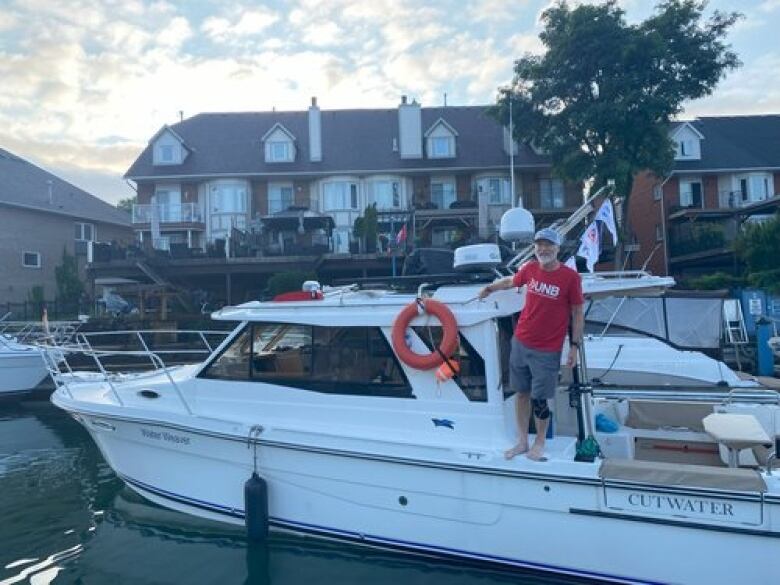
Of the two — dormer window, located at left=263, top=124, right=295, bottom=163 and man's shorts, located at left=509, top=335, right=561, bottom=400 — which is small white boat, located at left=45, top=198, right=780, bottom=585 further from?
dormer window, located at left=263, top=124, right=295, bottom=163

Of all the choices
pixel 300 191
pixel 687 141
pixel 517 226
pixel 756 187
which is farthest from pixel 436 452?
pixel 756 187

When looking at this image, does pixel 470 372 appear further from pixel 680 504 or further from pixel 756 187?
pixel 756 187

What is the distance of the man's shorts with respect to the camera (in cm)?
470

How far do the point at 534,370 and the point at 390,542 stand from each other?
1.92m

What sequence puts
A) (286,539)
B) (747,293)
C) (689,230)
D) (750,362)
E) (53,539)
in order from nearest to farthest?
1. (286,539)
2. (53,539)
3. (750,362)
4. (747,293)
5. (689,230)

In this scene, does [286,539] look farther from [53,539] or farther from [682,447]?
[682,447]

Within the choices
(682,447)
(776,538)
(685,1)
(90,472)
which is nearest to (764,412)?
(682,447)

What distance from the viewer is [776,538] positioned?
4098 mm

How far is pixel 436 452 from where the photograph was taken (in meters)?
4.93

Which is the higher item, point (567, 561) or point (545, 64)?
point (545, 64)

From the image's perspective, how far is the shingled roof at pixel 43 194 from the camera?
1228 inches

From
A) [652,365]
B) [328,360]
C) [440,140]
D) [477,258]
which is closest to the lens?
[328,360]

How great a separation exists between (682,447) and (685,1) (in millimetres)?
24367

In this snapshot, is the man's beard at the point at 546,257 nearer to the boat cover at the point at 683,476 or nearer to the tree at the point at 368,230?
the boat cover at the point at 683,476
